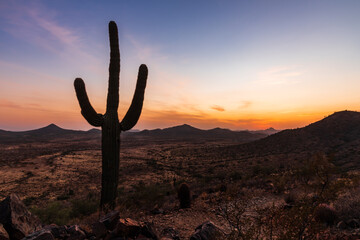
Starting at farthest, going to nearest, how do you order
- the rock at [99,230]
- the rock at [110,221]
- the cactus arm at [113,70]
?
the cactus arm at [113,70] → the rock at [110,221] → the rock at [99,230]

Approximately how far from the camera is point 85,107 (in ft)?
29.0

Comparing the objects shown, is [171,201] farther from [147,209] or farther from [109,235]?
[109,235]

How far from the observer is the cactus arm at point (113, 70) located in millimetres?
9164

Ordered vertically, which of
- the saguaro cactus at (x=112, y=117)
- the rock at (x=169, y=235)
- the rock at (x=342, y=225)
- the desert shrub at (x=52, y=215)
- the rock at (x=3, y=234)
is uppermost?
the saguaro cactus at (x=112, y=117)

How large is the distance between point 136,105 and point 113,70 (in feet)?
6.55

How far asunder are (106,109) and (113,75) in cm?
167

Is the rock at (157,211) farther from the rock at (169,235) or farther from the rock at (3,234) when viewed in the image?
the rock at (3,234)

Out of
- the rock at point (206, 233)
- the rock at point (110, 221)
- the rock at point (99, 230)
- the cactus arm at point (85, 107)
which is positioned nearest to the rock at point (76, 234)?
the rock at point (99, 230)

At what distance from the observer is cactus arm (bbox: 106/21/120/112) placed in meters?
9.16

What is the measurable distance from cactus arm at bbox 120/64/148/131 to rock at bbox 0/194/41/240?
4.89 m

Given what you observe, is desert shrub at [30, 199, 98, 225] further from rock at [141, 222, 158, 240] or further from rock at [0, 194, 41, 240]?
rock at [141, 222, 158, 240]

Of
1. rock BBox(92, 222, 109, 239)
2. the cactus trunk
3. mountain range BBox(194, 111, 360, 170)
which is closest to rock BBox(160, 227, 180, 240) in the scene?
rock BBox(92, 222, 109, 239)

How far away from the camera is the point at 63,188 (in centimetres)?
1602

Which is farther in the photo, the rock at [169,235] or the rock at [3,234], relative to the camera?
the rock at [169,235]
